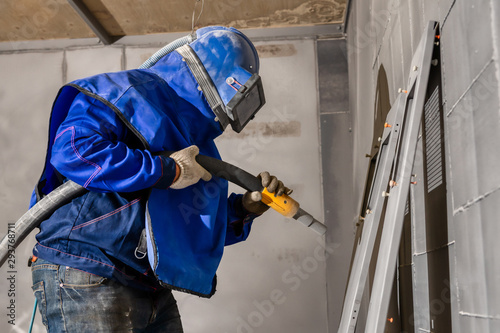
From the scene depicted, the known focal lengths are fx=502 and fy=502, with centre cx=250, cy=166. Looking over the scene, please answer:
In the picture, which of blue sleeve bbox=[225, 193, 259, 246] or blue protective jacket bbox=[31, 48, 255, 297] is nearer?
blue protective jacket bbox=[31, 48, 255, 297]

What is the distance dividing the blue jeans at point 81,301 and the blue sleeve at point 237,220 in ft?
2.19

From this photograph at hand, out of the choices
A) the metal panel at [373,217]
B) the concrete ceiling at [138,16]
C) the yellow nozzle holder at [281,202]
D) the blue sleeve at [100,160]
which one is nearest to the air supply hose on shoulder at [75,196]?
the yellow nozzle holder at [281,202]

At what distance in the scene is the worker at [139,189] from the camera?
154 centimetres

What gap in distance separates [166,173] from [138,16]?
278 centimetres

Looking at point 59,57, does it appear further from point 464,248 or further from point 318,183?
point 464,248

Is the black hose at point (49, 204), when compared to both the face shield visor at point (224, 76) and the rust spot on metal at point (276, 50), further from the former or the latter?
the rust spot on metal at point (276, 50)

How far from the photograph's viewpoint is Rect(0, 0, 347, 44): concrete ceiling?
379 cm

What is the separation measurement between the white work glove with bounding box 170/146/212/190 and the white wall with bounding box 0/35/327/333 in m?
2.29

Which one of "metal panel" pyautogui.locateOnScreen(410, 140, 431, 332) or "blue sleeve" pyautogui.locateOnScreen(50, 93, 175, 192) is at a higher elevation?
"blue sleeve" pyautogui.locateOnScreen(50, 93, 175, 192)

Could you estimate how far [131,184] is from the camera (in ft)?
5.04

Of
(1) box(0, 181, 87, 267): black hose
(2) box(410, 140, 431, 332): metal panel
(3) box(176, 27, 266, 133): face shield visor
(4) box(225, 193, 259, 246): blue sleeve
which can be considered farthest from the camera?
(4) box(225, 193, 259, 246): blue sleeve

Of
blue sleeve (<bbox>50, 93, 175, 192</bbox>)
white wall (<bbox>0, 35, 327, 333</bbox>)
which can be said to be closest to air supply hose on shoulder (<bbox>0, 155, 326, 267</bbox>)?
blue sleeve (<bbox>50, 93, 175, 192</bbox>)

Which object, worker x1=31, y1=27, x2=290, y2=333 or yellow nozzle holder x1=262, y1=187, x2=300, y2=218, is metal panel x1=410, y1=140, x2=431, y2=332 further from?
worker x1=31, y1=27, x2=290, y2=333

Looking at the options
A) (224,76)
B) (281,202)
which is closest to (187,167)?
(224,76)
